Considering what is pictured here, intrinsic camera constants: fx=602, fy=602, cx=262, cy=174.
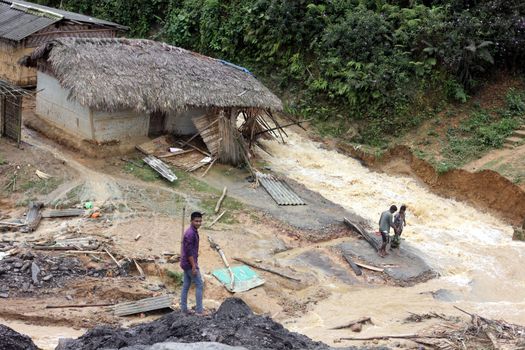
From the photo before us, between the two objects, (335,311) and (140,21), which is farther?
(140,21)

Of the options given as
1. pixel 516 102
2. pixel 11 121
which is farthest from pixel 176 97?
pixel 516 102

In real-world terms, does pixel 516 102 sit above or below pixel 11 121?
above

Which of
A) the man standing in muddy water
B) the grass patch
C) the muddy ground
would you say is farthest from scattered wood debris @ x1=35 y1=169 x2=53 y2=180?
the grass patch

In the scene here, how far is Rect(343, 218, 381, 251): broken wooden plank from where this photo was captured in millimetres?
14398

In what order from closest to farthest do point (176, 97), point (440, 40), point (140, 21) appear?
point (176, 97) → point (440, 40) → point (140, 21)

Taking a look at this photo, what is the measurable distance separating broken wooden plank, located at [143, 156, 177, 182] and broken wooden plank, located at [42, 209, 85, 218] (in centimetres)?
276

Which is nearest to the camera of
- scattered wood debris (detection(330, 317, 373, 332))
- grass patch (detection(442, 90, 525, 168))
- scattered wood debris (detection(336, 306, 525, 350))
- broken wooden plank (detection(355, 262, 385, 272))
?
scattered wood debris (detection(336, 306, 525, 350))

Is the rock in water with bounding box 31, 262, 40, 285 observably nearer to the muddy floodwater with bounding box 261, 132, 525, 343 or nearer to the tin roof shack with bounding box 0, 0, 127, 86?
the muddy floodwater with bounding box 261, 132, 525, 343

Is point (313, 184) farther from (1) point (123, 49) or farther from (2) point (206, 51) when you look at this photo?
(2) point (206, 51)

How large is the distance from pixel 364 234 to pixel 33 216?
7.84 m

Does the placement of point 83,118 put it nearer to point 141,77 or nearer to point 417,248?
point 141,77

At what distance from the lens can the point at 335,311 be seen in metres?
11.5

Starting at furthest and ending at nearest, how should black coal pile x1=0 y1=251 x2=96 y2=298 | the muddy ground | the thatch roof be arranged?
1. the thatch roof
2. black coal pile x1=0 y1=251 x2=96 y2=298
3. the muddy ground

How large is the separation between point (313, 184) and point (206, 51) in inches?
Answer: 425
